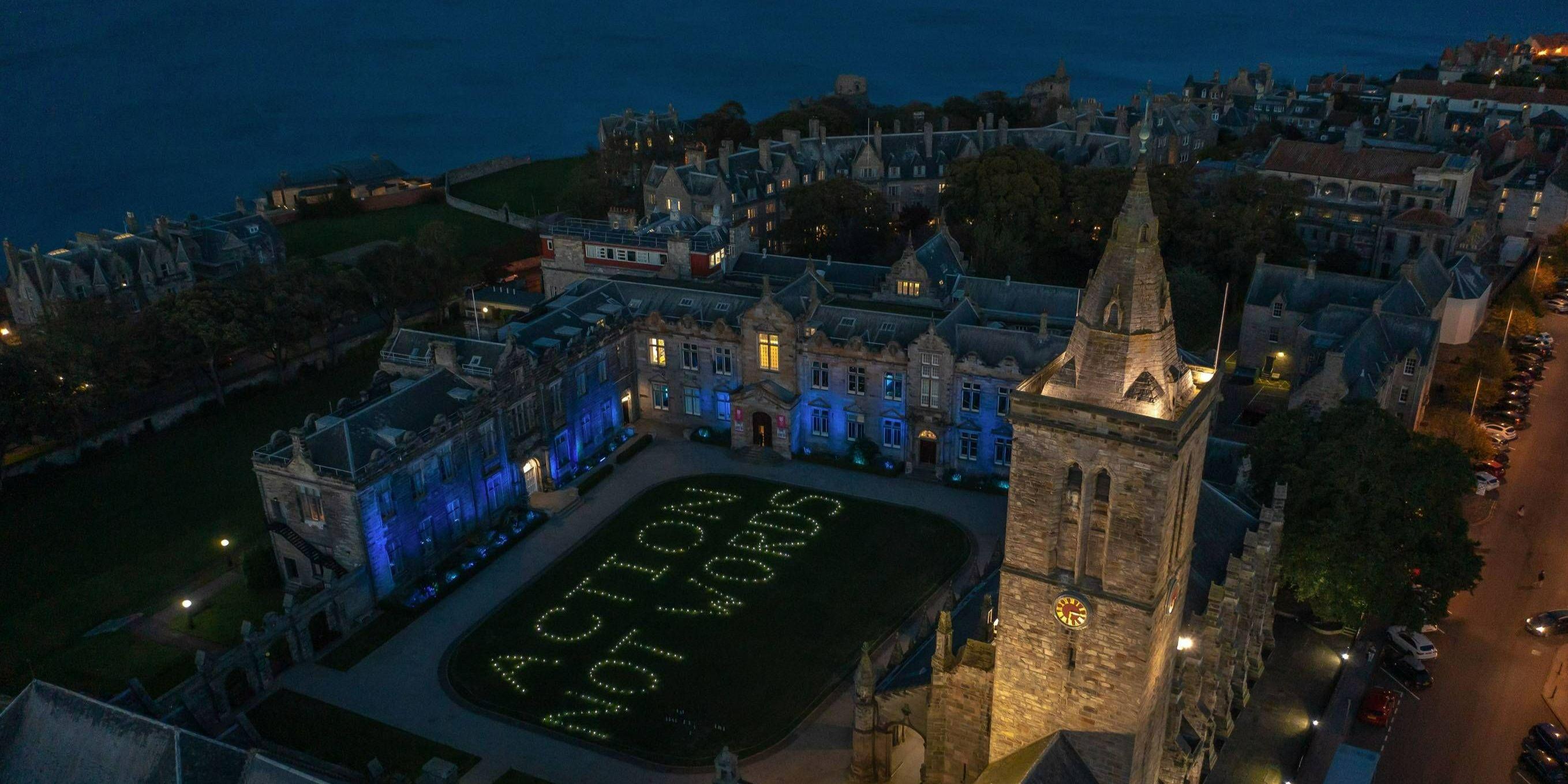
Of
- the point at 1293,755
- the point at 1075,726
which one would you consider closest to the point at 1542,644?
the point at 1293,755

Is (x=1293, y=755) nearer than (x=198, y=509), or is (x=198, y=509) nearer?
(x=1293, y=755)

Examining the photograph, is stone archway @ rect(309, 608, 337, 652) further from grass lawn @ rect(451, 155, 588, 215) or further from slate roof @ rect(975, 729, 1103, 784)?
grass lawn @ rect(451, 155, 588, 215)

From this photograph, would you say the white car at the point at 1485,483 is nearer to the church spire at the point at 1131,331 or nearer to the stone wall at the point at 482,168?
the church spire at the point at 1131,331

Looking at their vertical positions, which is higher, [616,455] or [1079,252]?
[1079,252]

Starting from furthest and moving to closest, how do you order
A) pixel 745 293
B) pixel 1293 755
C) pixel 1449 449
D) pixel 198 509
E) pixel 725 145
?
pixel 725 145 → pixel 745 293 → pixel 198 509 → pixel 1449 449 → pixel 1293 755

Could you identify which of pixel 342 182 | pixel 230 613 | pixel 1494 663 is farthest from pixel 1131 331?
pixel 342 182

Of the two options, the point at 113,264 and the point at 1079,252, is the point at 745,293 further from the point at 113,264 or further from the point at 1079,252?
the point at 113,264
